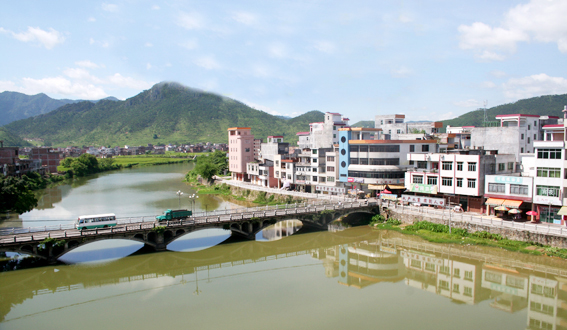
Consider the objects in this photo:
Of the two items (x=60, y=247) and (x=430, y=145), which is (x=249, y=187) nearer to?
(x=430, y=145)

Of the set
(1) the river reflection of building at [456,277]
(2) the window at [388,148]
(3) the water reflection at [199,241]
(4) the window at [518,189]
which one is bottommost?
(1) the river reflection of building at [456,277]

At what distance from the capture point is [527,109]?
100562mm

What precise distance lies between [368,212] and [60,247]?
27.8m

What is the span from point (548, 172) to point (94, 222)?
35.9m

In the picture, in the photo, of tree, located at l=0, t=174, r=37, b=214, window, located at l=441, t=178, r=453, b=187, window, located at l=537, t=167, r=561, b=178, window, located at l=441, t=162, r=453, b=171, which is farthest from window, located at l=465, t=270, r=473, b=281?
tree, located at l=0, t=174, r=37, b=214

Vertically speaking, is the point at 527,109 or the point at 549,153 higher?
the point at 527,109

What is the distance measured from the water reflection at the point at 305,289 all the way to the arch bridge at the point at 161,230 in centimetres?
138

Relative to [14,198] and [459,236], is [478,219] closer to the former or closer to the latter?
[459,236]

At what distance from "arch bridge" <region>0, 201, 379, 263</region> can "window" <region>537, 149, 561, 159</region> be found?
1541 centimetres

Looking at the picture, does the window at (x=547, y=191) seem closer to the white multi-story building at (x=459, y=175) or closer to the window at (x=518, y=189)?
the window at (x=518, y=189)

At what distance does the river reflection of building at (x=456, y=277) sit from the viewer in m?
21.6

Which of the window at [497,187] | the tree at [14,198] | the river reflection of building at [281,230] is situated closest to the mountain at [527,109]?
the window at [497,187]

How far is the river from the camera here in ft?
64.4

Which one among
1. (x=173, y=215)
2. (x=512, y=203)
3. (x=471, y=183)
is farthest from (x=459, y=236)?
(x=173, y=215)
